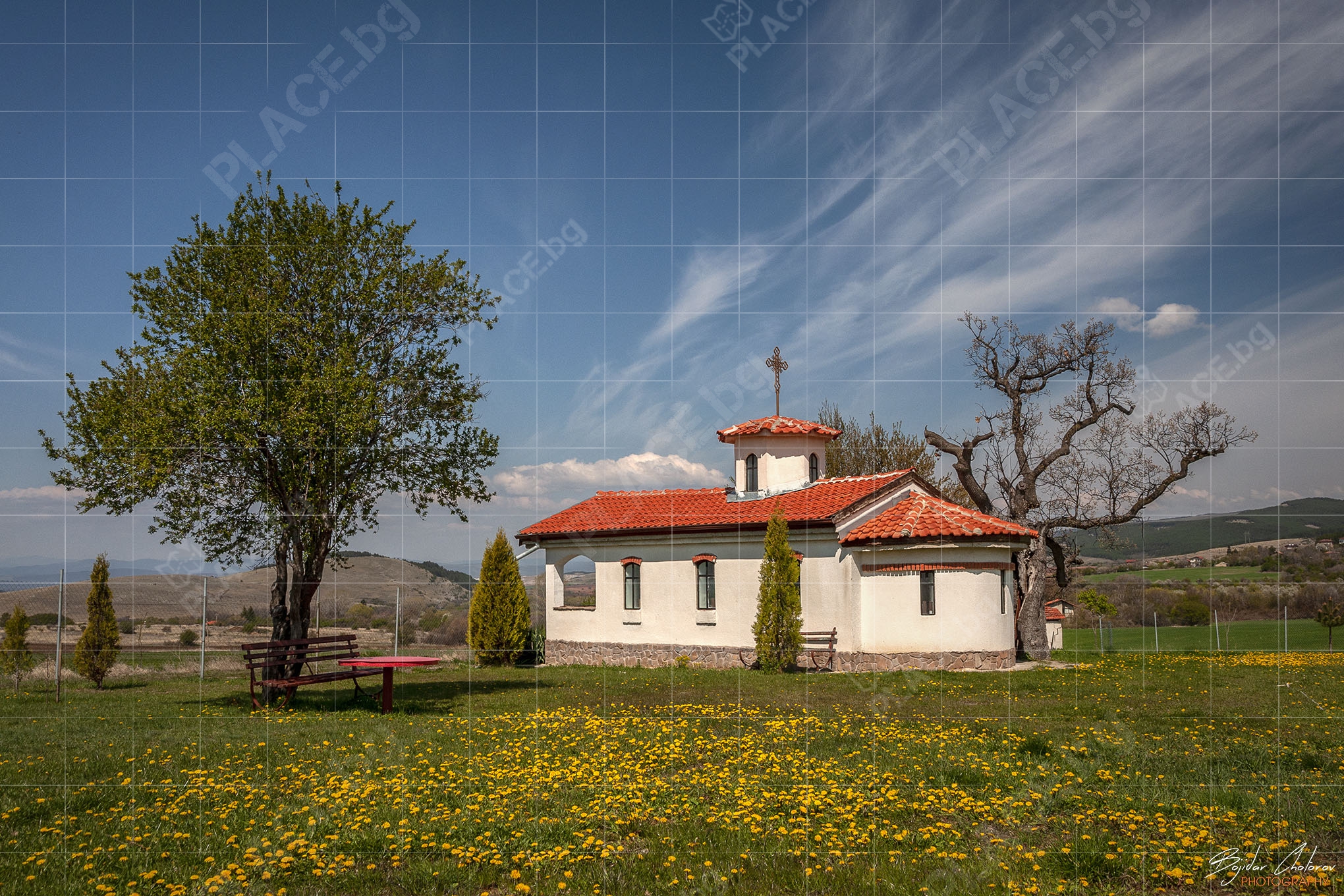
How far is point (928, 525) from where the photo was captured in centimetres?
1917

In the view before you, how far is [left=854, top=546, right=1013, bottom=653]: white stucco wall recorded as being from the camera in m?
19.0

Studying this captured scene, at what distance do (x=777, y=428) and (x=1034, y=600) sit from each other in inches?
407

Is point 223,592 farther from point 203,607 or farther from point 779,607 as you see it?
point 779,607

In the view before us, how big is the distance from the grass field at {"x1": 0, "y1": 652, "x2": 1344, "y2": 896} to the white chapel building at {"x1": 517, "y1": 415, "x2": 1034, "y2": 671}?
6.21 meters

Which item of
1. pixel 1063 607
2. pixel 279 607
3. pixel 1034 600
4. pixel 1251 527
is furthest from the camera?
pixel 1063 607

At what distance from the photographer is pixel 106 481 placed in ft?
43.4

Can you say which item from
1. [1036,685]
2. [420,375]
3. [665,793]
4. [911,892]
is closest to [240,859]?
[665,793]

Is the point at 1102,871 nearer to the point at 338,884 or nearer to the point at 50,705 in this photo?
the point at 338,884

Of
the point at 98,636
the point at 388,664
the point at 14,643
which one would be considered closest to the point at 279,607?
the point at 388,664

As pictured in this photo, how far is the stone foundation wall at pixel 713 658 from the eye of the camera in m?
18.9

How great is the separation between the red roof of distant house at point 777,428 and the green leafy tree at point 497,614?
7.30 meters

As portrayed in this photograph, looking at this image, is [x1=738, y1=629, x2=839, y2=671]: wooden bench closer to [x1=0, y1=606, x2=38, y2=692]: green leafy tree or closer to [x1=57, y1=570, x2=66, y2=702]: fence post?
[x1=57, y1=570, x2=66, y2=702]: fence post

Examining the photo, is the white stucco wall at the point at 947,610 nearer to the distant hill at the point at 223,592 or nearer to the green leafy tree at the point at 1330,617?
the green leafy tree at the point at 1330,617

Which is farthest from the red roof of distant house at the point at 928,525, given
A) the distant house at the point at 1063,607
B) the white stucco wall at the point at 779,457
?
the distant house at the point at 1063,607
